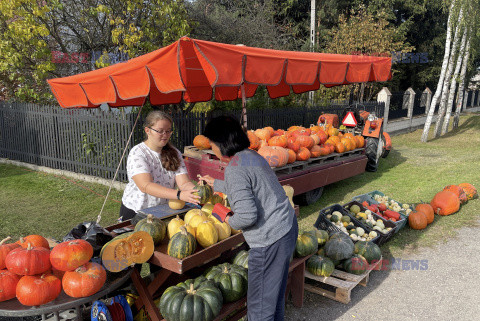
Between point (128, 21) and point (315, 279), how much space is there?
1049 cm

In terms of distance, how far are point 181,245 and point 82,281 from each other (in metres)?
0.66

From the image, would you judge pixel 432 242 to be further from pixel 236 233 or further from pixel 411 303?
pixel 236 233

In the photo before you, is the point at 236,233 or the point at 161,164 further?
the point at 161,164

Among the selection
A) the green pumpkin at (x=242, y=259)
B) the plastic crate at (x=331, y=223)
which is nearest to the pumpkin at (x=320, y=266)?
the plastic crate at (x=331, y=223)

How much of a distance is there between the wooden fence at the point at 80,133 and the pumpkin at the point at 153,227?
5692 mm

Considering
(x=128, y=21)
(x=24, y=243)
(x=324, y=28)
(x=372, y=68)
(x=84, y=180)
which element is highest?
(x=324, y=28)

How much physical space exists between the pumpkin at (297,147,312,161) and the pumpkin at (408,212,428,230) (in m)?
2.00

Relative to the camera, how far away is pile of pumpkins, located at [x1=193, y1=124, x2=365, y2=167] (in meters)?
6.09

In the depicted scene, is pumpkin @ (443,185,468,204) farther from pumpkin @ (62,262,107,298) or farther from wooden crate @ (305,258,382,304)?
pumpkin @ (62,262,107,298)

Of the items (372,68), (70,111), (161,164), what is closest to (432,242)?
(372,68)

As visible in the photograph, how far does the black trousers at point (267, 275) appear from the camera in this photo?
2.51 metres

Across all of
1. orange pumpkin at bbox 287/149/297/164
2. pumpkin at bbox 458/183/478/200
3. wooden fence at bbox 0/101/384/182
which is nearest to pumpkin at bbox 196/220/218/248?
orange pumpkin at bbox 287/149/297/164

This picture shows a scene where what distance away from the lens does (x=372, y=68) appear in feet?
24.3

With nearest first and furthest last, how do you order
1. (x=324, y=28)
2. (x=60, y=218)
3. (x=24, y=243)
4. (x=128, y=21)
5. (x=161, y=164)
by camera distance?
1. (x=24, y=243)
2. (x=161, y=164)
3. (x=60, y=218)
4. (x=128, y=21)
5. (x=324, y=28)
